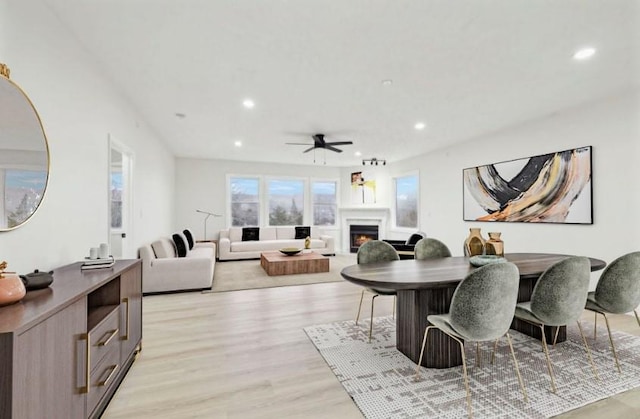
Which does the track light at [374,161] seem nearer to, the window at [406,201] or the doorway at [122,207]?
the window at [406,201]

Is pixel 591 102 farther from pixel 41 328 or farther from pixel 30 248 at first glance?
pixel 30 248

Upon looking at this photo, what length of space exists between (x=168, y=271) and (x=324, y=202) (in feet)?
18.0

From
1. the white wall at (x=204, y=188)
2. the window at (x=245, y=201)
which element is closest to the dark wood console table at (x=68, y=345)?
the white wall at (x=204, y=188)

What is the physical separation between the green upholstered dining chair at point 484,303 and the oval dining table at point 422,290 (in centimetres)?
20

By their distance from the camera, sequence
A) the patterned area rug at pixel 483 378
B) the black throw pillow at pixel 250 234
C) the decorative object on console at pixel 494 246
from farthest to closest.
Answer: the black throw pillow at pixel 250 234, the decorative object on console at pixel 494 246, the patterned area rug at pixel 483 378

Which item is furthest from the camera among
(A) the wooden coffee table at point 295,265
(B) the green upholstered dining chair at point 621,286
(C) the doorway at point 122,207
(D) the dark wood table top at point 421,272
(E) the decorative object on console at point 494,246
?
(A) the wooden coffee table at point 295,265

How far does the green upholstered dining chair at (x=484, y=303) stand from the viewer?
178 cm

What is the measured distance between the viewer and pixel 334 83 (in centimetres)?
329

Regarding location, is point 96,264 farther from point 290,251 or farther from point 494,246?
point 290,251

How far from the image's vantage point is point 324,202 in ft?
30.2

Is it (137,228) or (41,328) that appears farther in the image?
(137,228)

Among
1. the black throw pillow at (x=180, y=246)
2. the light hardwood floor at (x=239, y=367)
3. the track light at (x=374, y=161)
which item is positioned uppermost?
the track light at (x=374, y=161)

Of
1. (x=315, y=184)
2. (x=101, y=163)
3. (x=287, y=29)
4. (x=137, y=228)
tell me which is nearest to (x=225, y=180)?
(x=315, y=184)

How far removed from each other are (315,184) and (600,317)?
6.87 meters
